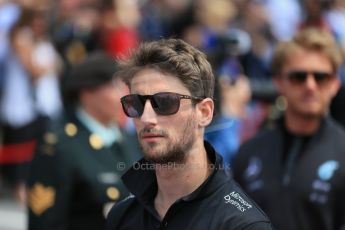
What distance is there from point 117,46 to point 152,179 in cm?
535

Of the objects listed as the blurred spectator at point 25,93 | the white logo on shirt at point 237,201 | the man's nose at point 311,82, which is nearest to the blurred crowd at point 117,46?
the blurred spectator at point 25,93

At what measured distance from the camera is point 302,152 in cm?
472

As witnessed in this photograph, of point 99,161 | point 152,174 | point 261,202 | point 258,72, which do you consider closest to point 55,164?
point 99,161

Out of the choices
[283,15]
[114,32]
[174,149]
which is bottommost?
[283,15]

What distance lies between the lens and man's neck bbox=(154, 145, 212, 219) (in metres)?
3.11

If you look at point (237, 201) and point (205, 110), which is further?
point (205, 110)

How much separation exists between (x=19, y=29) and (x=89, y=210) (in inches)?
158

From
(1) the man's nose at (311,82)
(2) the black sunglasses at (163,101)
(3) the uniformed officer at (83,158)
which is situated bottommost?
(3) the uniformed officer at (83,158)

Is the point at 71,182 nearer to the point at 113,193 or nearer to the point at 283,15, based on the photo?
the point at 113,193

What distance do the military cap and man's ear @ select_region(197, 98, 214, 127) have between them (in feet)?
6.83

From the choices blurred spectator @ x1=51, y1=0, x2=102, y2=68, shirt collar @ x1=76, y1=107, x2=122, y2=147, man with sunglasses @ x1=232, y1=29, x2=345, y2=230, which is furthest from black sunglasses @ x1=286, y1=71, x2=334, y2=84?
blurred spectator @ x1=51, y1=0, x2=102, y2=68

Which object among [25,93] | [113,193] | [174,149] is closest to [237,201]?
[174,149]

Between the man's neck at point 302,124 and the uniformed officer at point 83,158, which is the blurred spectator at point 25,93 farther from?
the man's neck at point 302,124

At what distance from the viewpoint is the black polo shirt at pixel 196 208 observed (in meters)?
2.91
